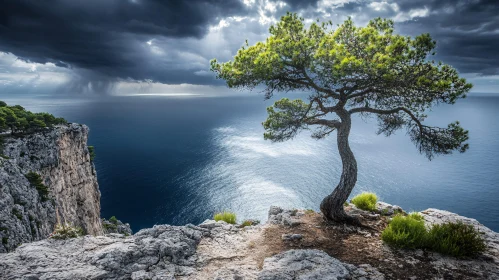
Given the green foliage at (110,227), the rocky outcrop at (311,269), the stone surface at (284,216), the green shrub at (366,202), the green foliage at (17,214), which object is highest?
the rocky outcrop at (311,269)

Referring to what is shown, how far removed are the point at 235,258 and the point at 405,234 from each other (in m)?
6.80

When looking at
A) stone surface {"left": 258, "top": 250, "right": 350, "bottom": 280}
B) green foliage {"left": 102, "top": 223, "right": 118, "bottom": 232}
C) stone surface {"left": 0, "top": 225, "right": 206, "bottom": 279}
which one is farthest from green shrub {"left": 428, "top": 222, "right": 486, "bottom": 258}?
green foliage {"left": 102, "top": 223, "right": 118, "bottom": 232}

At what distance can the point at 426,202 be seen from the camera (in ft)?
241

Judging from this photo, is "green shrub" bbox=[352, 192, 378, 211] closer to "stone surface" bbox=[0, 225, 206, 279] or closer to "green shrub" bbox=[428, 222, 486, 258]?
"green shrub" bbox=[428, 222, 486, 258]

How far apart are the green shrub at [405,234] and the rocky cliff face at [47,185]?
2666cm

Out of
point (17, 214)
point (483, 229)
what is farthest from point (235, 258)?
point (17, 214)

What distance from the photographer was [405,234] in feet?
31.1

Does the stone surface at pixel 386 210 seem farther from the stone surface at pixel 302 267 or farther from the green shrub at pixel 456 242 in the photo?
the stone surface at pixel 302 267

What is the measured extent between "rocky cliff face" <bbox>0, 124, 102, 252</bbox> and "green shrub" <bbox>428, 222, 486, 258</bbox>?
2821 cm

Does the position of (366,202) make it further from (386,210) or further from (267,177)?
(267,177)

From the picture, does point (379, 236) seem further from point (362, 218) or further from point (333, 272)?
point (333, 272)

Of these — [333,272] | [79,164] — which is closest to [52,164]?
[79,164]

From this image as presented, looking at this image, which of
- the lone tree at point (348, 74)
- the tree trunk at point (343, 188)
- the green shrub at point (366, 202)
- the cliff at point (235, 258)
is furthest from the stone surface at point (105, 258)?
the green shrub at point (366, 202)

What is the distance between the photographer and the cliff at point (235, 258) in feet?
25.3
